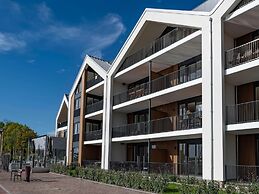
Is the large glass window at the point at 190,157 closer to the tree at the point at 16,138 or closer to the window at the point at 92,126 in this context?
the window at the point at 92,126

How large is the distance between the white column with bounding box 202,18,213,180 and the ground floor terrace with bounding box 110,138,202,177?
345 cm

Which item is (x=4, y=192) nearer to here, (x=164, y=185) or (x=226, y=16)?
(x=164, y=185)

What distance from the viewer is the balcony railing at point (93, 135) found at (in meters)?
35.8

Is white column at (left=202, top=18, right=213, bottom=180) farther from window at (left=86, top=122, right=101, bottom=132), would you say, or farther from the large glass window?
window at (left=86, top=122, right=101, bottom=132)

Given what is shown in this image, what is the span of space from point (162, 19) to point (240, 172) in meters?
12.0

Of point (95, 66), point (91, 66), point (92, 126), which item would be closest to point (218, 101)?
point (95, 66)

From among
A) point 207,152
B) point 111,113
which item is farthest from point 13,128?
point 207,152

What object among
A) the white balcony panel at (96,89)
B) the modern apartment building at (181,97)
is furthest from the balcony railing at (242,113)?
the white balcony panel at (96,89)

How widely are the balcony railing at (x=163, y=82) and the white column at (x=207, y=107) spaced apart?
324 cm

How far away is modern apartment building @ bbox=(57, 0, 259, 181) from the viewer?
19.5m

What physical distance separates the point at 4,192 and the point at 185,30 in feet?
49.5

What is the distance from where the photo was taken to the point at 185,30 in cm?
2445

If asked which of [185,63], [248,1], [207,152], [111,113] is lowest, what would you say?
[207,152]

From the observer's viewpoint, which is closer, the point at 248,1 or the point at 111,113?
the point at 248,1
